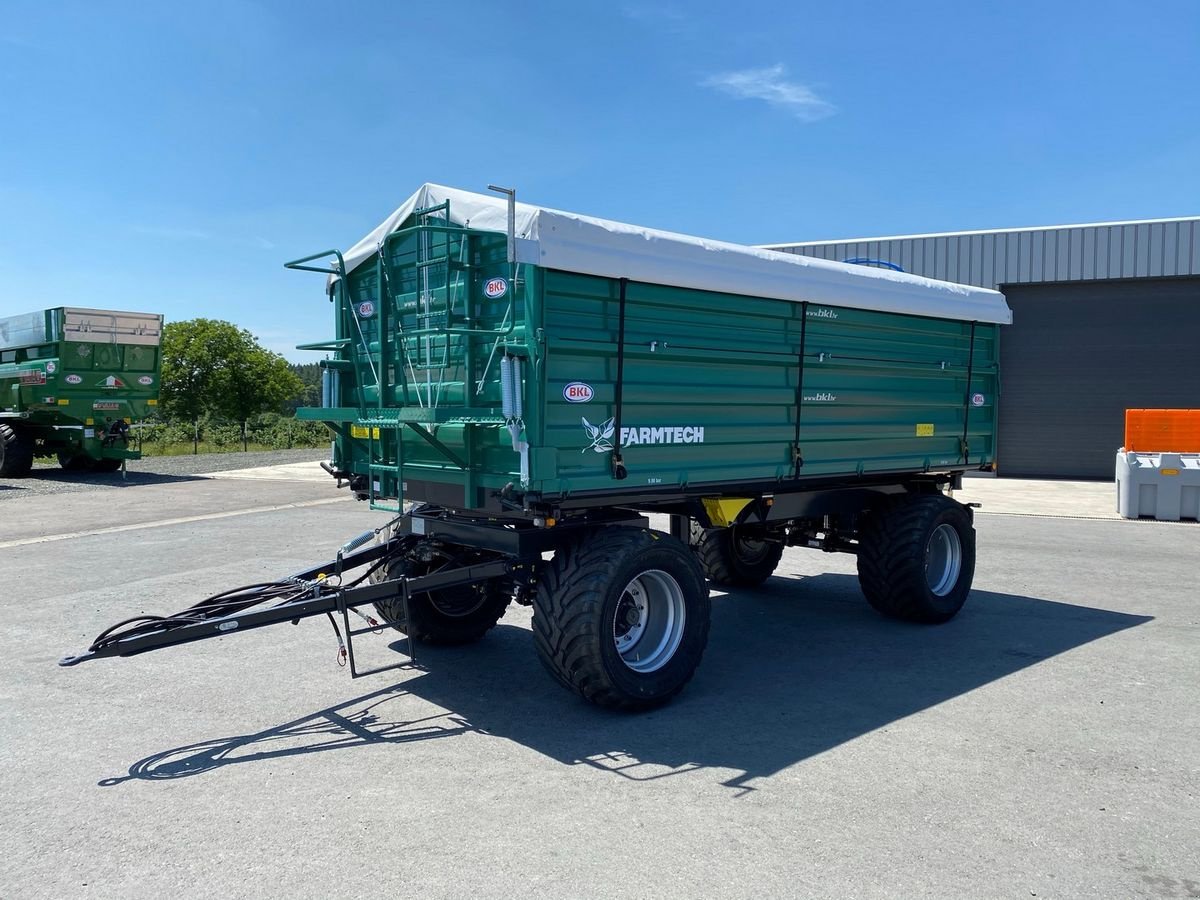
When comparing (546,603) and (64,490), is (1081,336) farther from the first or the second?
(64,490)

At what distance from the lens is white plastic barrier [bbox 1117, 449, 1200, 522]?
14.1 m

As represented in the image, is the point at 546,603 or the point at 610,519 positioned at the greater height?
the point at 610,519

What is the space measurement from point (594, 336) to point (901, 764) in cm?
274

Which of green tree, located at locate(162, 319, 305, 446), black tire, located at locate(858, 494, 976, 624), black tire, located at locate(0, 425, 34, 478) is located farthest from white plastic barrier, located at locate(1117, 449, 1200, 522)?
green tree, located at locate(162, 319, 305, 446)

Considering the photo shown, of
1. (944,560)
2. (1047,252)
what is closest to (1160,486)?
(1047,252)

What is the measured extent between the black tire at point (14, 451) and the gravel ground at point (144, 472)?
37cm

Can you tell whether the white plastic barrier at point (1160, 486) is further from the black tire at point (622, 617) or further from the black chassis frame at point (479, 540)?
the black tire at point (622, 617)

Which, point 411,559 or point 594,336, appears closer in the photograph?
point 594,336

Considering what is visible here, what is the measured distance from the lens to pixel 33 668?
616cm

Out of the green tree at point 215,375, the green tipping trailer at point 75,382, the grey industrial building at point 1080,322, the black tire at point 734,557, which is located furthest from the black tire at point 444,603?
the green tree at point 215,375

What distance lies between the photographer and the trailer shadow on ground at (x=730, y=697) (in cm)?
468

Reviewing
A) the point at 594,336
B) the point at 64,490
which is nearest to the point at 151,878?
the point at 594,336

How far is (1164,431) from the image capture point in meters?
14.6

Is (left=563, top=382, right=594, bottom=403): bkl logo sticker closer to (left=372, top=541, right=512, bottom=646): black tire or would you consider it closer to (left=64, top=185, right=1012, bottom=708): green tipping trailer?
(left=64, top=185, right=1012, bottom=708): green tipping trailer
